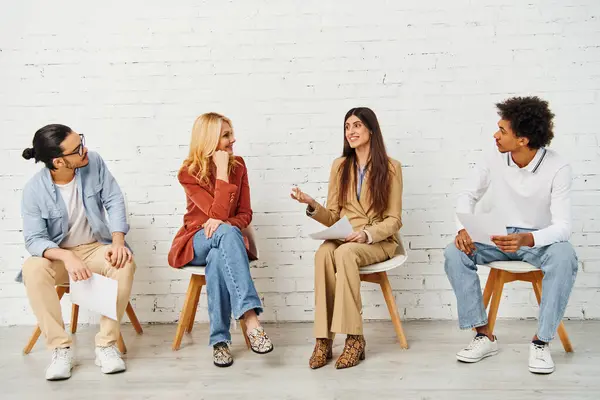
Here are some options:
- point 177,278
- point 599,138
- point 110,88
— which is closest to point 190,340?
point 177,278

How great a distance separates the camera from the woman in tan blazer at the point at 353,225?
9.39 feet

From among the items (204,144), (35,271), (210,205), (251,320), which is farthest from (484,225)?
(35,271)

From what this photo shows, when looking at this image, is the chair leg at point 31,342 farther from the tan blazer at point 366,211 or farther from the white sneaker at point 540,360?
the white sneaker at point 540,360

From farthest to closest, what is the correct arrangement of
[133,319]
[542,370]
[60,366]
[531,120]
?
1. [133,319]
2. [531,120]
3. [60,366]
4. [542,370]

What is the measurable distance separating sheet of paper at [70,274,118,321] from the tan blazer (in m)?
1.00

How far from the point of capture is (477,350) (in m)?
2.88

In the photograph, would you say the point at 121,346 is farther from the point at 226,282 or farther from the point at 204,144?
the point at 204,144

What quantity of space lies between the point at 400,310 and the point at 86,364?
1.72 metres

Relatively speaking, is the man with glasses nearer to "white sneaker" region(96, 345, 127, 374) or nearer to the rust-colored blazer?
"white sneaker" region(96, 345, 127, 374)

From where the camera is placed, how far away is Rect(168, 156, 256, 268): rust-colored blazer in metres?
3.08

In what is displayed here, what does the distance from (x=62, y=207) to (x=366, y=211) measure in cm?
148

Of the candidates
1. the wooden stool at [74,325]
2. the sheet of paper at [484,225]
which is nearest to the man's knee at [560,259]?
the sheet of paper at [484,225]

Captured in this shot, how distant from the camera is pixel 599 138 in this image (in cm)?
354

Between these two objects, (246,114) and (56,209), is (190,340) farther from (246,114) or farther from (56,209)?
(246,114)
